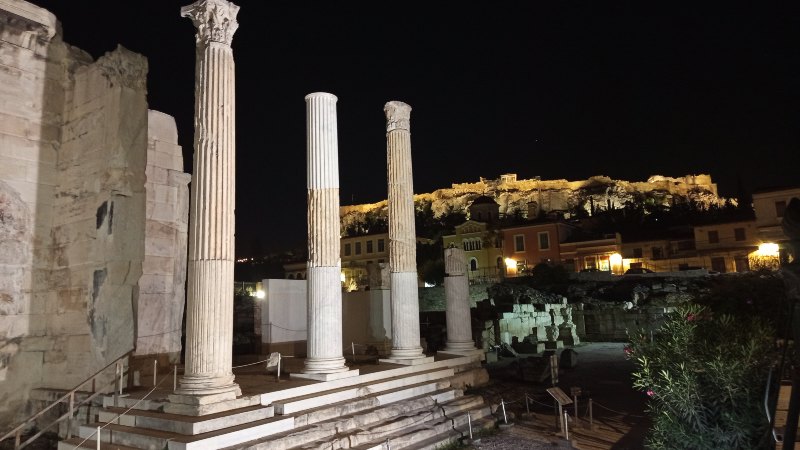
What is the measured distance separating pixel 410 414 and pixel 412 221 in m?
5.00

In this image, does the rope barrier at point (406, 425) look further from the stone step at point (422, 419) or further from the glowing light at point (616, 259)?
the glowing light at point (616, 259)

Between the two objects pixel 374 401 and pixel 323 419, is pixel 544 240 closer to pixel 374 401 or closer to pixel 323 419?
pixel 374 401

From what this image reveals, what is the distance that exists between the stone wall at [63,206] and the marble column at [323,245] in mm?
3157

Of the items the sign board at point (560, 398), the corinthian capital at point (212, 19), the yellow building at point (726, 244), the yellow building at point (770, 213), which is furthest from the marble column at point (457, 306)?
the yellow building at point (726, 244)

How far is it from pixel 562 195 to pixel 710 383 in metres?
94.1

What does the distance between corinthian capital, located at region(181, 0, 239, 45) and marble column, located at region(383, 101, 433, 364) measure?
5494 millimetres

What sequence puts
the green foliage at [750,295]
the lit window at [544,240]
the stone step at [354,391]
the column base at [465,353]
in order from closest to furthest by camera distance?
the stone step at [354,391] → the column base at [465,353] → the green foliage at [750,295] → the lit window at [544,240]

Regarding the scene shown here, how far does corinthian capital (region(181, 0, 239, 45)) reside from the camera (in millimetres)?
8180

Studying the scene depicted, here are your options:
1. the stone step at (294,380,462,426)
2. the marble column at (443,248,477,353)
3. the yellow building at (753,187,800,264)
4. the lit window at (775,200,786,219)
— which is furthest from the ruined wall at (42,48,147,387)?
the lit window at (775,200,786,219)

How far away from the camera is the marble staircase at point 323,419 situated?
6684mm

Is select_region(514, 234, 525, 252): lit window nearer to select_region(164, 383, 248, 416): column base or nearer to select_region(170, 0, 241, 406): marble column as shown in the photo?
select_region(170, 0, 241, 406): marble column

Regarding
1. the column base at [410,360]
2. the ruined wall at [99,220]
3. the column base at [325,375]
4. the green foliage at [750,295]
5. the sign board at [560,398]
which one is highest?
the ruined wall at [99,220]

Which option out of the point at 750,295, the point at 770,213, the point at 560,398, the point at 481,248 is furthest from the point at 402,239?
the point at 481,248

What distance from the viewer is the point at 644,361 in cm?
675
